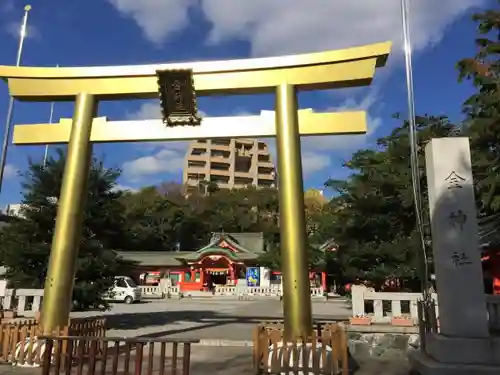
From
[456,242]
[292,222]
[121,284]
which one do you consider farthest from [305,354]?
[121,284]

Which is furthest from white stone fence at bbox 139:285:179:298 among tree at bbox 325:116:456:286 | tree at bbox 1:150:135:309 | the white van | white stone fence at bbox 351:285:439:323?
white stone fence at bbox 351:285:439:323

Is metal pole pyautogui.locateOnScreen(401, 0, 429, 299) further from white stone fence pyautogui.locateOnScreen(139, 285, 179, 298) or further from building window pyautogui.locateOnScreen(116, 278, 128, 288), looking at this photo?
white stone fence pyautogui.locateOnScreen(139, 285, 179, 298)

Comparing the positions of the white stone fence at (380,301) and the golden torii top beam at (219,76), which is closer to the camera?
the golden torii top beam at (219,76)

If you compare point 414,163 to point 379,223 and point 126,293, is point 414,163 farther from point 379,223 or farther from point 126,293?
point 126,293

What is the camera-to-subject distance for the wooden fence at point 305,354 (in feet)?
21.3

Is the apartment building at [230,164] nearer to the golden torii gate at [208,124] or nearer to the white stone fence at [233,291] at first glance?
the white stone fence at [233,291]

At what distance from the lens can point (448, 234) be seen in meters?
6.24

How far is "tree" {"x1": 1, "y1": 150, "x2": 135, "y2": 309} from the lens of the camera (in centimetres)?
1239

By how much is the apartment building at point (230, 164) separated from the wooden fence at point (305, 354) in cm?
7540

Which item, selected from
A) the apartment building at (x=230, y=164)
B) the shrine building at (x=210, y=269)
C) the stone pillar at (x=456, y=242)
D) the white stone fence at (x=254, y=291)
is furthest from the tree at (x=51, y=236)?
the apartment building at (x=230, y=164)

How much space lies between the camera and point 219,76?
8.65 m

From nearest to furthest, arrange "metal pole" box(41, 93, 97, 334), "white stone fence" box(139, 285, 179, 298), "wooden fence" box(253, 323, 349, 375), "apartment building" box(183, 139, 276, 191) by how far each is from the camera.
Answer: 1. "wooden fence" box(253, 323, 349, 375)
2. "metal pole" box(41, 93, 97, 334)
3. "white stone fence" box(139, 285, 179, 298)
4. "apartment building" box(183, 139, 276, 191)

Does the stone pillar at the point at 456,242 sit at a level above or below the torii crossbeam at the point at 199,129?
below

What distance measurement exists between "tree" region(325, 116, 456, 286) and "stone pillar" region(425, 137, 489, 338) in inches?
221
